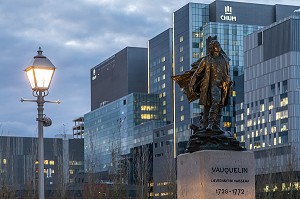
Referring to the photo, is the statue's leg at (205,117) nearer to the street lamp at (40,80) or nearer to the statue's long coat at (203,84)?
the statue's long coat at (203,84)

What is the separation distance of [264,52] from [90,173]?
3536 inches

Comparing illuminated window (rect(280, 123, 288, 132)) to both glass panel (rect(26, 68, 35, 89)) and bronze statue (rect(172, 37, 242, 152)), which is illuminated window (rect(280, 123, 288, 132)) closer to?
bronze statue (rect(172, 37, 242, 152))

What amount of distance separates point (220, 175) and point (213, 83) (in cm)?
265

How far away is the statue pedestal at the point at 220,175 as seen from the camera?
1934cm

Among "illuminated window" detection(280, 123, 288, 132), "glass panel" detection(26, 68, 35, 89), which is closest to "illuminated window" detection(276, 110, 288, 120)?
"illuminated window" detection(280, 123, 288, 132)

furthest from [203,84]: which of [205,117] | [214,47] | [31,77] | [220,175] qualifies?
[31,77]

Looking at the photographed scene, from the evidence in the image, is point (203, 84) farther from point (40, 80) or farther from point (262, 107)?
point (262, 107)

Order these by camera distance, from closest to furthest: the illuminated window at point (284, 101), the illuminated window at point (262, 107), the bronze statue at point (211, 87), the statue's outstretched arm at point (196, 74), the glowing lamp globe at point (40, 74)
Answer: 1. the glowing lamp globe at point (40, 74)
2. the bronze statue at point (211, 87)
3. the statue's outstretched arm at point (196, 74)
4. the illuminated window at point (284, 101)
5. the illuminated window at point (262, 107)

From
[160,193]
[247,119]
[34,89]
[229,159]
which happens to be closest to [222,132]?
[229,159]

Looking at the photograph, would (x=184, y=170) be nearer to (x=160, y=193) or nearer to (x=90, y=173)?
(x=90, y=173)

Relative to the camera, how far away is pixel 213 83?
816 inches

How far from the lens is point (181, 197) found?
804 inches

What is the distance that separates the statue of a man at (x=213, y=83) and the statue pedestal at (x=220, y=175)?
47.8 inches

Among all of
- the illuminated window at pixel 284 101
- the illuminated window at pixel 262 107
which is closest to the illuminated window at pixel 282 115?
the illuminated window at pixel 284 101
